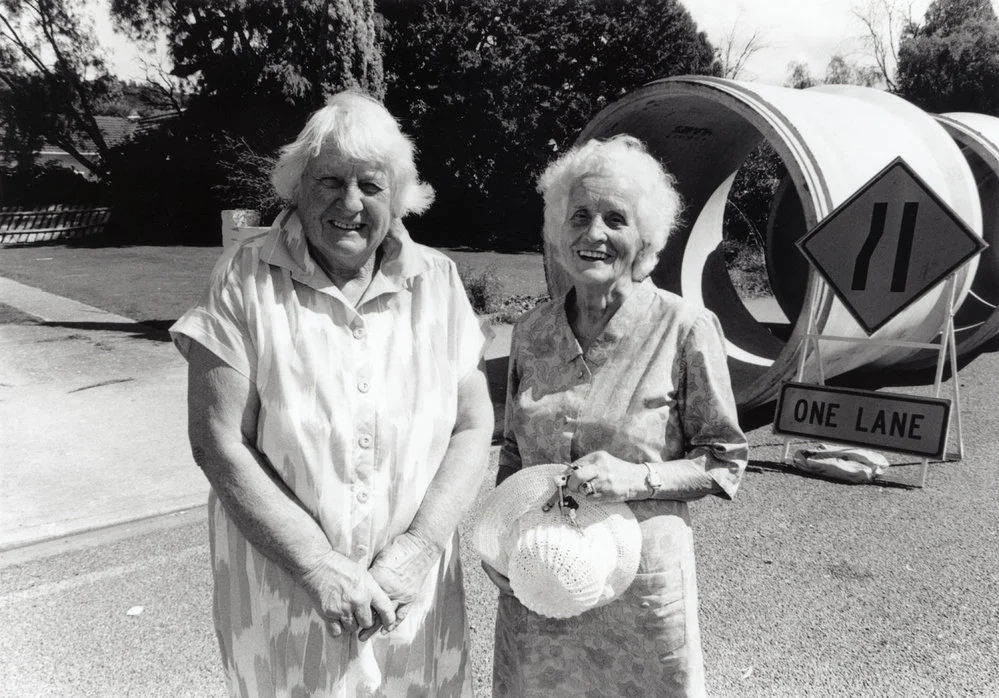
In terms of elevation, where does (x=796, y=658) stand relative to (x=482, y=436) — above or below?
below

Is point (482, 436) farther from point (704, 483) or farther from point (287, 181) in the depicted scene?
point (287, 181)

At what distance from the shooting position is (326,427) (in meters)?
1.87

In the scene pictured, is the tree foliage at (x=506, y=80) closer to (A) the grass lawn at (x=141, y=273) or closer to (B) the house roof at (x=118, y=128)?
(A) the grass lawn at (x=141, y=273)

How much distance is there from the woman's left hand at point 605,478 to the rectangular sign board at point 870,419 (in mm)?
3545

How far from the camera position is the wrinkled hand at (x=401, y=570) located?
1904mm

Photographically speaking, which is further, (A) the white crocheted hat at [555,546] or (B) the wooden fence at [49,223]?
(B) the wooden fence at [49,223]

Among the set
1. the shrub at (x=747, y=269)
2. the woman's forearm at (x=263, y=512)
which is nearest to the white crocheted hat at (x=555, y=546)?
the woman's forearm at (x=263, y=512)

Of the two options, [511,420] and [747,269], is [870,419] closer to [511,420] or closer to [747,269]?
[511,420]

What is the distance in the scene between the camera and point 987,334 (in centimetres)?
902

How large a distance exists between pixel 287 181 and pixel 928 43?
40.5 m

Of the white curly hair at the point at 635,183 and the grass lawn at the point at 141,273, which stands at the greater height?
the white curly hair at the point at 635,183

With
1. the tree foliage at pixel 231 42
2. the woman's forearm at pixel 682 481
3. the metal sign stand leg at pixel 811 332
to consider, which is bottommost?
the metal sign stand leg at pixel 811 332

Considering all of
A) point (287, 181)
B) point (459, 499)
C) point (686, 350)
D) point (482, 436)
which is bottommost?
point (459, 499)

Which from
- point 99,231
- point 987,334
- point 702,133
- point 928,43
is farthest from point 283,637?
point 928,43
